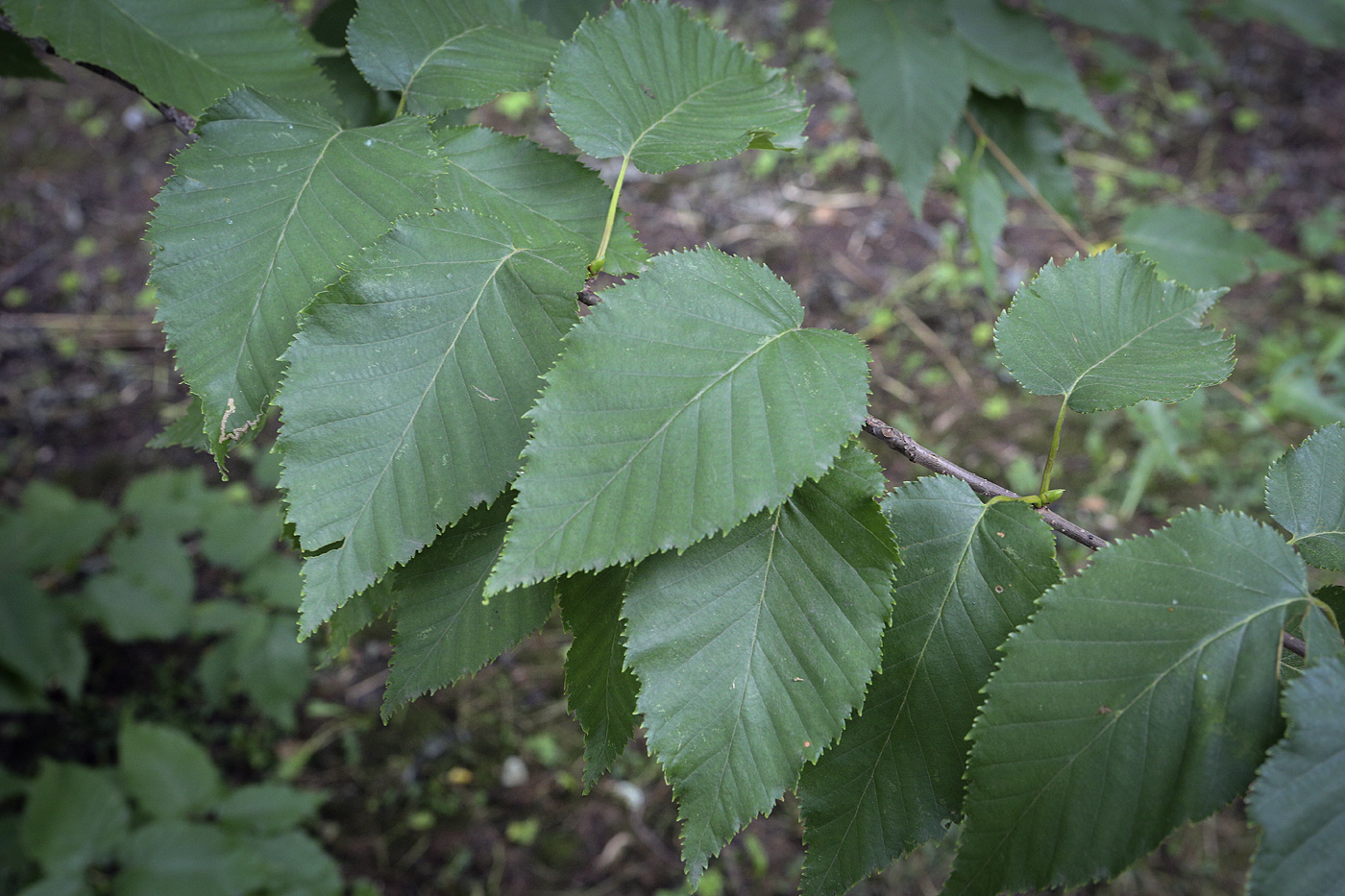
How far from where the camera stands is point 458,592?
81 centimetres

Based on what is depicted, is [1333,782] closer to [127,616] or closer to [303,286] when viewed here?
[303,286]

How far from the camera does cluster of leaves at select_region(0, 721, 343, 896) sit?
2.10m

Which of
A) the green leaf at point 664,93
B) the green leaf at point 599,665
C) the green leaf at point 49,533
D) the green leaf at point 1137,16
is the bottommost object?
the green leaf at point 49,533

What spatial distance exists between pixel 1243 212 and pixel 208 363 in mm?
4280

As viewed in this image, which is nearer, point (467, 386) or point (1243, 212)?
point (467, 386)

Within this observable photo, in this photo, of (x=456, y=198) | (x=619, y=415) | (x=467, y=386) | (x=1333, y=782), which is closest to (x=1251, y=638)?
(x=1333, y=782)

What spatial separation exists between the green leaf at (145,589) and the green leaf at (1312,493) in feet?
9.61

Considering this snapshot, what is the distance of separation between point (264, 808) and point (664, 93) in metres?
2.36

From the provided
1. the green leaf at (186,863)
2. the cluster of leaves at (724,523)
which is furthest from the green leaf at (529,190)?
the green leaf at (186,863)

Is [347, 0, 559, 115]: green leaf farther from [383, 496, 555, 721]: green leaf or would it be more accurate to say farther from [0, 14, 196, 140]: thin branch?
[383, 496, 555, 721]: green leaf

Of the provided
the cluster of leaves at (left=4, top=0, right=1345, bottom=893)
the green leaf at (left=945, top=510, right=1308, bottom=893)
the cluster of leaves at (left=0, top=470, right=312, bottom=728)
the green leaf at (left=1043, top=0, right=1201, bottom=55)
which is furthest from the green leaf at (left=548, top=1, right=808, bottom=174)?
the cluster of leaves at (left=0, top=470, right=312, bottom=728)

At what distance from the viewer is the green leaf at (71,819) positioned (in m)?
2.12

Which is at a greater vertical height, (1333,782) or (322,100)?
(322,100)

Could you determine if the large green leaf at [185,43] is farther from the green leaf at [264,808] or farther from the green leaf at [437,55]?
the green leaf at [264,808]
